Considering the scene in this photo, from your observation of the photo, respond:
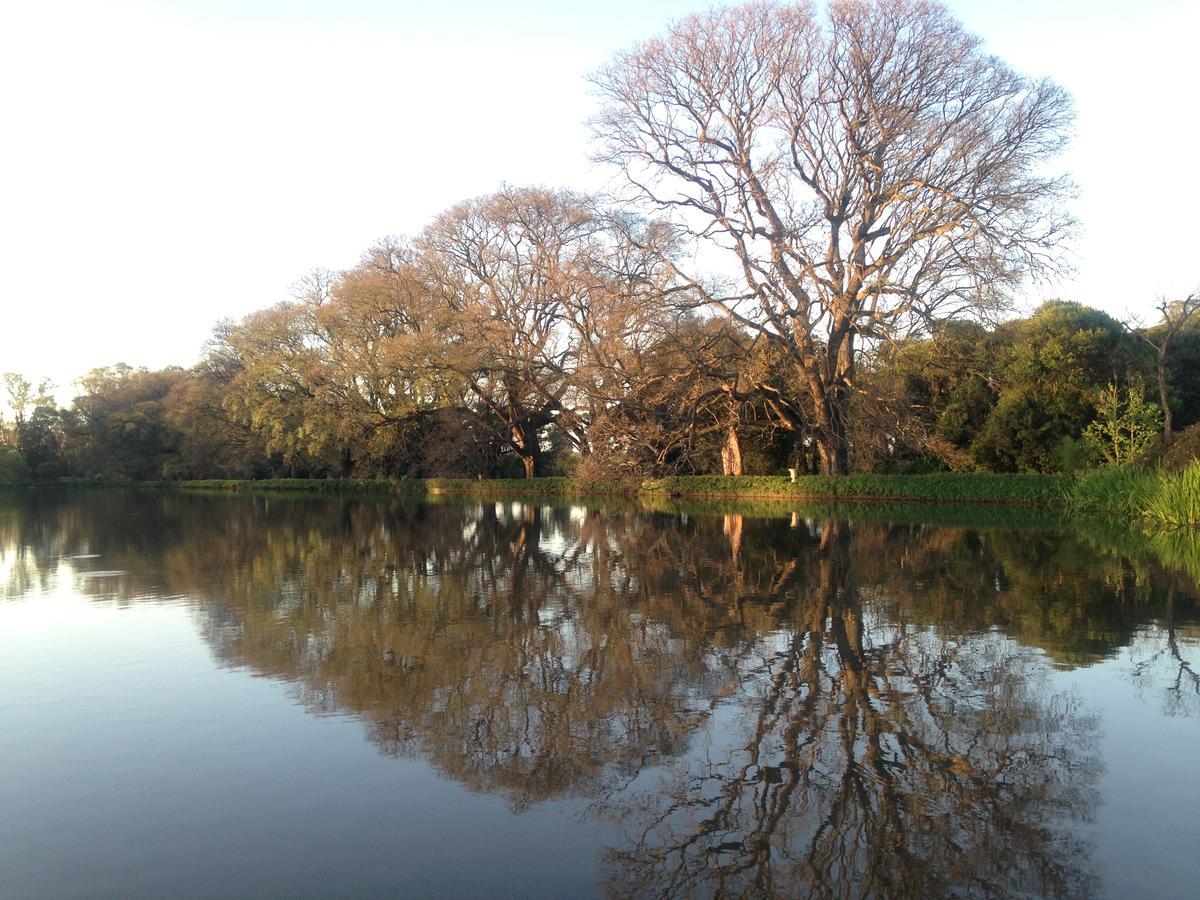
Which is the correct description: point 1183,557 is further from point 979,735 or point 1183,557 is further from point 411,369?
point 411,369

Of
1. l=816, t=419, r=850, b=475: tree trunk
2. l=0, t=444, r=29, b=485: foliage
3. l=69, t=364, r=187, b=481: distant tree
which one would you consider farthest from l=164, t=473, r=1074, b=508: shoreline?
l=0, t=444, r=29, b=485: foliage

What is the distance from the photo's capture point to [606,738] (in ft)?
17.3

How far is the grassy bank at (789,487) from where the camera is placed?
26953mm

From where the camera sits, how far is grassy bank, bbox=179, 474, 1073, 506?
2695 cm

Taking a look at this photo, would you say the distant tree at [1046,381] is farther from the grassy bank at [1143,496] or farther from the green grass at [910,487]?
the grassy bank at [1143,496]

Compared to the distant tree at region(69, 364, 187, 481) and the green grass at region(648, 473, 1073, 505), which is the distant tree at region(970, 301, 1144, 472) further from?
the distant tree at region(69, 364, 187, 481)

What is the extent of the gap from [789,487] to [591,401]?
7.49m

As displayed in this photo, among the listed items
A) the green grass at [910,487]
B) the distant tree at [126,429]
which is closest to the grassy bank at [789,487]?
the green grass at [910,487]

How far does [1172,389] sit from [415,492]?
3237cm

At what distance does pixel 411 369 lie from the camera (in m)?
40.2

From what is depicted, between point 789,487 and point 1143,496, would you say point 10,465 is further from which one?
point 1143,496

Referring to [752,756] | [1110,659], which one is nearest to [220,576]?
[752,756]

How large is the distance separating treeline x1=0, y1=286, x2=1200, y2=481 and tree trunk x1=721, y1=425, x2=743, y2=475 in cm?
17

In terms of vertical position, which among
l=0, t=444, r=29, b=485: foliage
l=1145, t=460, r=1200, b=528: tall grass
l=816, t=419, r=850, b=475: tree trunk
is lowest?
l=1145, t=460, r=1200, b=528: tall grass
